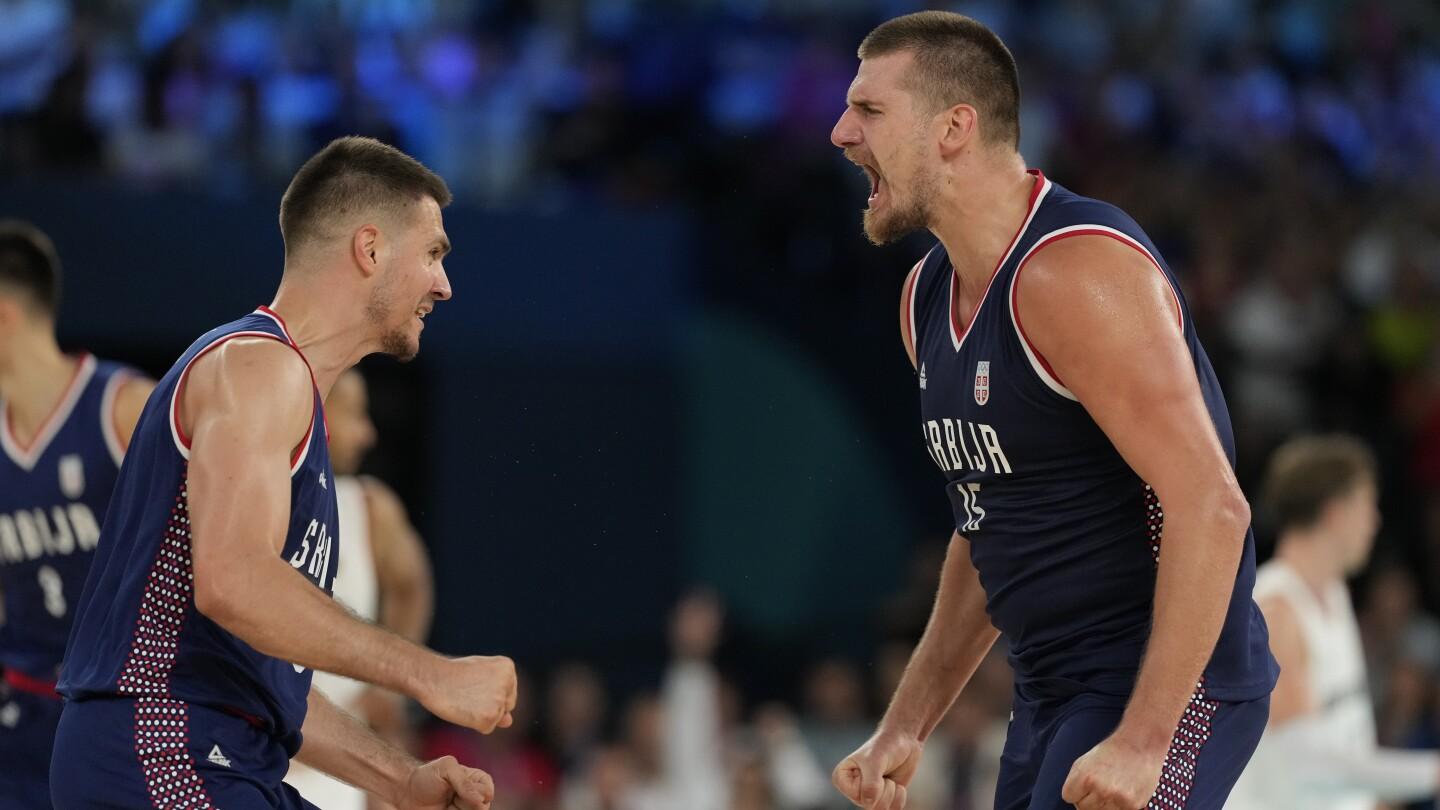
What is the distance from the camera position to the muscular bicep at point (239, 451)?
3717 millimetres

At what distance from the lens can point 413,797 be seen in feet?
14.1

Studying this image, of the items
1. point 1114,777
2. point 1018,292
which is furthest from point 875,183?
point 1114,777

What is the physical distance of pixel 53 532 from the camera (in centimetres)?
579

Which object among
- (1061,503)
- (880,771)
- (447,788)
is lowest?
(880,771)

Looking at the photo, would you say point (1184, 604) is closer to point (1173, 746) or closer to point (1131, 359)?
Result: point (1173, 746)

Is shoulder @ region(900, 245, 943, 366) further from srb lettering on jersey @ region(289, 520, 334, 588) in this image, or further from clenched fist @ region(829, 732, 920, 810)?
srb lettering on jersey @ region(289, 520, 334, 588)

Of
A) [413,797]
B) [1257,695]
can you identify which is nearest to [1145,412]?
[1257,695]

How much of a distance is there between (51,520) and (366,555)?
180 cm

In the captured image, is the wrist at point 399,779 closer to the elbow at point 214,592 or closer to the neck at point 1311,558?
the elbow at point 214,592

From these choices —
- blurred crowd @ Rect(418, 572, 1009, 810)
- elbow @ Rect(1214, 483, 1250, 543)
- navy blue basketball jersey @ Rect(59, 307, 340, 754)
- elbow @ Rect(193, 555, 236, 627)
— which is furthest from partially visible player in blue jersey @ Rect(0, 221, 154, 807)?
blurred crowd @ Rect(418, 572, 1009, 810)

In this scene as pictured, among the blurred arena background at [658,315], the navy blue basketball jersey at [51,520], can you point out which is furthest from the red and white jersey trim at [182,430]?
the blurred arena background at [658,315]

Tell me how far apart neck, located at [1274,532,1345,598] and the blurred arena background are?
425cm

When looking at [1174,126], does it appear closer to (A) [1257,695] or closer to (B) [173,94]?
(B) [173,94]

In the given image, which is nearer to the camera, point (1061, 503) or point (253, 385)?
point (253, 385)
